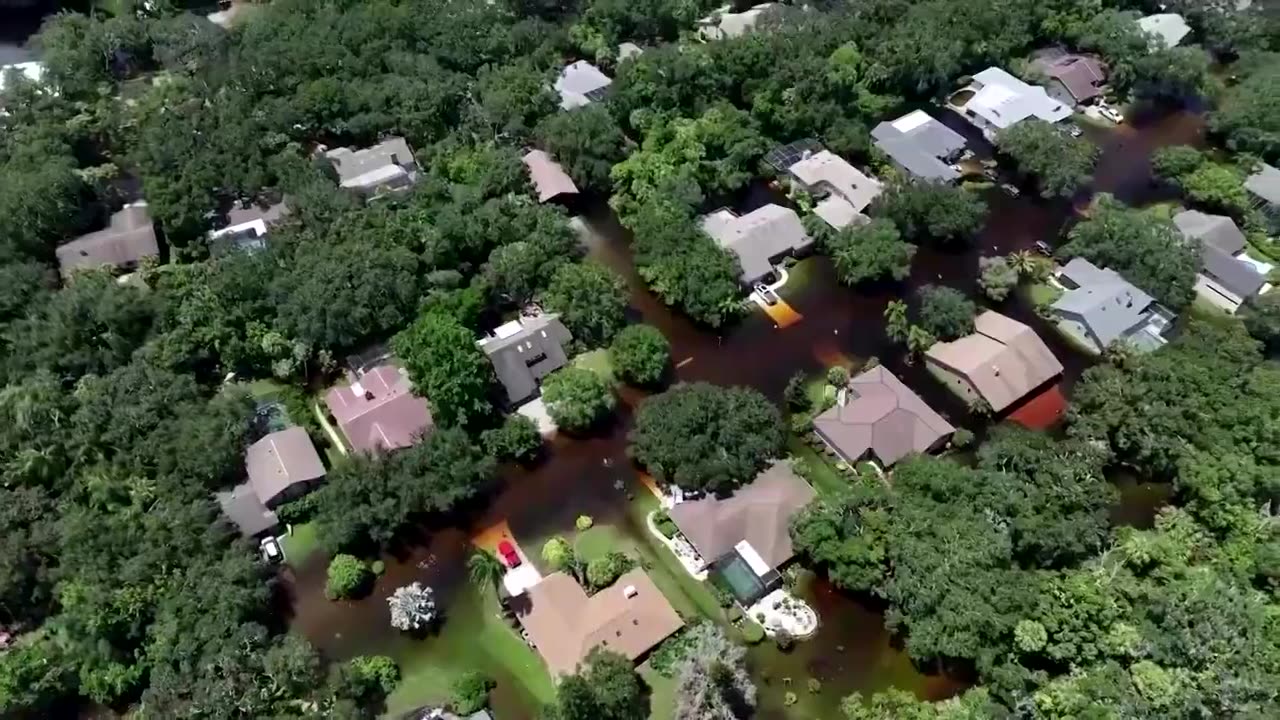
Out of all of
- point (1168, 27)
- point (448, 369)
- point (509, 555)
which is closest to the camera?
point (509, 555)

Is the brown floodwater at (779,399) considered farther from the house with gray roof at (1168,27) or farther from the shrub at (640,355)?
the house with gray roof at (1168,27)

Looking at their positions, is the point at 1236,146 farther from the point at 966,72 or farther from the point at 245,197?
the point at 245,197

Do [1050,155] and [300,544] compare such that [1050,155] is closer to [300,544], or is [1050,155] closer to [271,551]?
[300,544]

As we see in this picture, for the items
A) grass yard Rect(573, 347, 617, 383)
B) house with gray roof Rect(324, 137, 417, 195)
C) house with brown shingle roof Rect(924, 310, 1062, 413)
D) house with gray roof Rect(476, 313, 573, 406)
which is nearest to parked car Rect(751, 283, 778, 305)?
house with brown shingle roof Rect(924, 310, 1062, 413)

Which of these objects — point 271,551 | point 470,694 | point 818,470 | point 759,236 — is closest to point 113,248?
point 271,551

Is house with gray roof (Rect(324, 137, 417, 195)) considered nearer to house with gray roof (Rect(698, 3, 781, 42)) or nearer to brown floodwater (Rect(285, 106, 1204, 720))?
brown floodwater (Rect(285, 106, 1204, 720))

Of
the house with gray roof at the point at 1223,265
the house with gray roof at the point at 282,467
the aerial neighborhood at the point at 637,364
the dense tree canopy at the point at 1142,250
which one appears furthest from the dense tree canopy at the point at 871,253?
the house with gray roof at the point at 282,467
